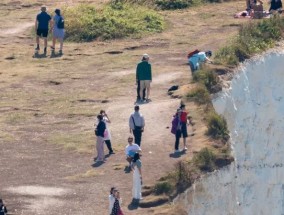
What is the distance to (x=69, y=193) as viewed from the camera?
29.8 m

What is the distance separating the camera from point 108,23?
43.5 meters

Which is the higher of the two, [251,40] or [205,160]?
[251,40]

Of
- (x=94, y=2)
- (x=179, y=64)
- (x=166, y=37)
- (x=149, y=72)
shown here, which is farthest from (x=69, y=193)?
(x=94, y=2)

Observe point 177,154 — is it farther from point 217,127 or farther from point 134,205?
point 134,205

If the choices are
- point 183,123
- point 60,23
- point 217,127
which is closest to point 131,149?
point 183,123

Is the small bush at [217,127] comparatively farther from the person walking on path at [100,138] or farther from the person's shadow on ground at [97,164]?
the person's shadow on ground at [97,164]

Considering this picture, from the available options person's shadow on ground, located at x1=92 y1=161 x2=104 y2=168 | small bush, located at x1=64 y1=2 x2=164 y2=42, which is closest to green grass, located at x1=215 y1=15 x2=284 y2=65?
small bush, located at x1=64 y1=2 x2=164 y2=42

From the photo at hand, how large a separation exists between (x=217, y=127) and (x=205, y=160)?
210cm

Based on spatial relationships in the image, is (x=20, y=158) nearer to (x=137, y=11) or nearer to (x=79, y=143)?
(x=79, y=143)

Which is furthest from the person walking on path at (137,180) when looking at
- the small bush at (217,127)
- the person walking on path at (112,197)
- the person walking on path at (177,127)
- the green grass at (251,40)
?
the green grass at (251,40)

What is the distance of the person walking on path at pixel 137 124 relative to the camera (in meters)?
32.0

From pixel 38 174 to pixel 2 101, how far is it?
6.55 m

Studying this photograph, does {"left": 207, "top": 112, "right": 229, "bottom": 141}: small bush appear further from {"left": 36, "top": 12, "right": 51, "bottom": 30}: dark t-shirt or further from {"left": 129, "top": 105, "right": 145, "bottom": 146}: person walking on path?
{"left": 36, "top": 12, "right": 51, "bottom": 30}: dark t-shirt

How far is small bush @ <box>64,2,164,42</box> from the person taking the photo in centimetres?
4322
